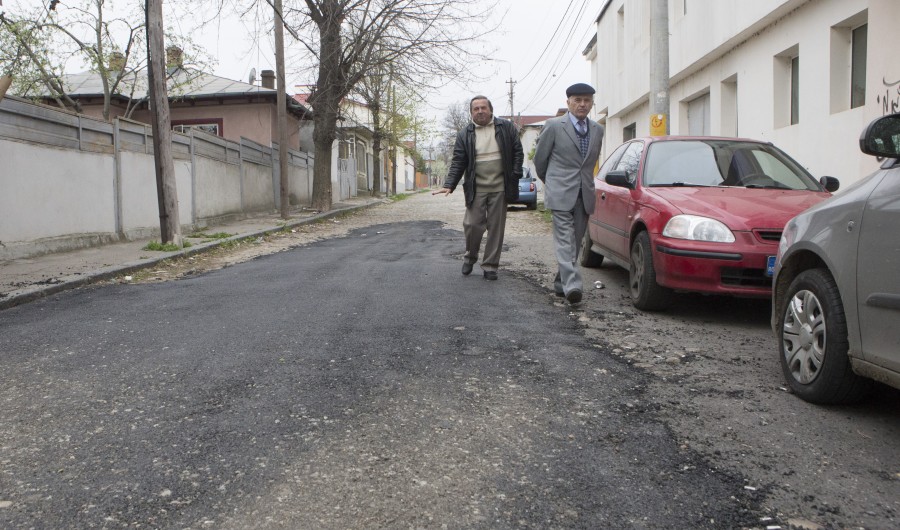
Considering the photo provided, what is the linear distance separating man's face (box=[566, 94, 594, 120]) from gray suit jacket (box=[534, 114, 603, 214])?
0.09 meters

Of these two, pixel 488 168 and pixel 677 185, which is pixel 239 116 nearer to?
pixel 488 168

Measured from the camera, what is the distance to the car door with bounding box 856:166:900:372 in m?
2.96

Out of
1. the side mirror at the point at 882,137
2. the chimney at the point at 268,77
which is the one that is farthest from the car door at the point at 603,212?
the chimney at the point at 268,77

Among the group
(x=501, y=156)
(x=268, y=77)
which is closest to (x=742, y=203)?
(x=501, y=156)

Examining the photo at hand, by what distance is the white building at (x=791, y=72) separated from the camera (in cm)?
829

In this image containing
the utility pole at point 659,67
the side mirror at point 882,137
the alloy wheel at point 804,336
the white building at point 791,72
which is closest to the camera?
the side mirror at point 882,137

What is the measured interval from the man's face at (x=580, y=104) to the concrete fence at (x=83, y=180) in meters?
7.26

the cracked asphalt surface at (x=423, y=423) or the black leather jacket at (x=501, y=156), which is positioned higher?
the black leather jacket at (x=501, y=156)

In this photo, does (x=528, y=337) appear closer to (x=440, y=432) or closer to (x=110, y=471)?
(x=440, y=432)

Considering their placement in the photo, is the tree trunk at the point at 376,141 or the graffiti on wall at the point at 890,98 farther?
the tree trunk at the point at 376,141

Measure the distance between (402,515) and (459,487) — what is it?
0.95 feet

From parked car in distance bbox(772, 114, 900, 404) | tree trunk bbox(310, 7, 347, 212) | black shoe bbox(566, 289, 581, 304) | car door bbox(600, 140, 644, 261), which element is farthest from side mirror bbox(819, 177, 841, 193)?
tree trunk bbox(310, 7, 347, 212)

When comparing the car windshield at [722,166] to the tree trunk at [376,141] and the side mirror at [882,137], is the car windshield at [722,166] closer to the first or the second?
the side mirror at [882,137]

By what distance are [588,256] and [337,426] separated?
5.83 metres
